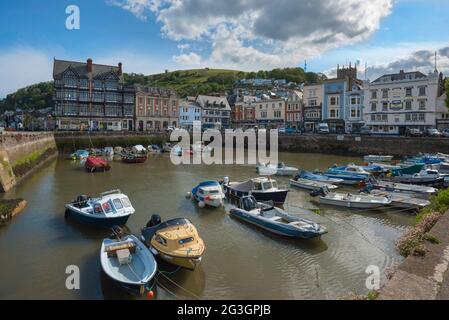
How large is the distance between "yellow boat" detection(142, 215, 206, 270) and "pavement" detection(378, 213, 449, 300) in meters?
7.06

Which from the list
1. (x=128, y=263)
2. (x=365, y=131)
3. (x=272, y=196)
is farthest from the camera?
(x=365, y=131)

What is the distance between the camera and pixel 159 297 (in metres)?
11.8

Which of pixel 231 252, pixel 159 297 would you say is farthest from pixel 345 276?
pixel 159 297

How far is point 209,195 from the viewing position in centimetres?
2319

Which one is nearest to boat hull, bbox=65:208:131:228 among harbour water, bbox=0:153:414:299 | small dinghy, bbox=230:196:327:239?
harbour water, bbox=0:153:414:299

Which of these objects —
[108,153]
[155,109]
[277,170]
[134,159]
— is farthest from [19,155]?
[155,109]

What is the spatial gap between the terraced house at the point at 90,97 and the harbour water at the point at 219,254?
2010 inches

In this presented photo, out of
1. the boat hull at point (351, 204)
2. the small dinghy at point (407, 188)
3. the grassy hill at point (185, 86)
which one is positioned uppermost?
the grassy hill at point (185, 86)

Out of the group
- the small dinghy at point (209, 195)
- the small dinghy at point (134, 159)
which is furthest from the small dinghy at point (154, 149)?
the small dinghy at point (209, 195)

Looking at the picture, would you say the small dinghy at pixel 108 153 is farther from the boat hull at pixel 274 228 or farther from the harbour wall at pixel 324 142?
the boat hull at pixel 274 228

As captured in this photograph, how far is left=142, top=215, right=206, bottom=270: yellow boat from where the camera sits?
1335cm

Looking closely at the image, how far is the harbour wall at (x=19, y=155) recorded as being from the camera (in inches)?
1137

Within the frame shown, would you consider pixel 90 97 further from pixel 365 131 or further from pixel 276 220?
pixel 276 220

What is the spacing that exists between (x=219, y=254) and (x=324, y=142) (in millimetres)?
47789
